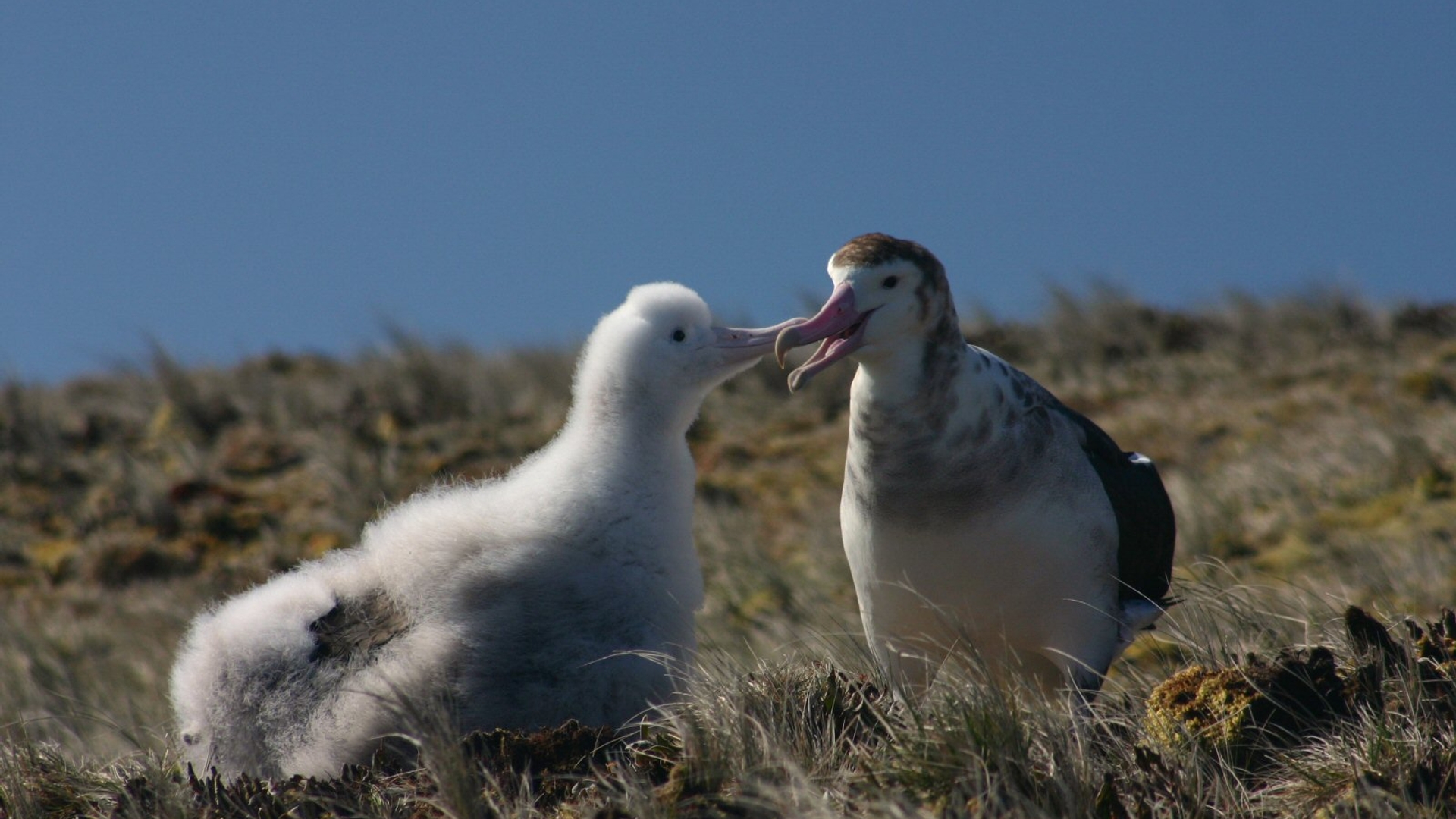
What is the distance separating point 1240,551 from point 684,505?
4235 millimetres

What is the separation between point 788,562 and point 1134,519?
420 cm

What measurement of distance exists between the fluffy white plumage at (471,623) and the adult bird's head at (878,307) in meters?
0.66

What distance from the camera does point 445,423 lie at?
1070cm

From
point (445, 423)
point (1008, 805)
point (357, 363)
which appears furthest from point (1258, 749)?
point (357, 363)

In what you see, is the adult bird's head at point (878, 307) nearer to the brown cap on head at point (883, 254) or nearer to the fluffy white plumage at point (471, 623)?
the brown cap on head at point (883, 254)

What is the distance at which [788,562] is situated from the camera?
7.75 m

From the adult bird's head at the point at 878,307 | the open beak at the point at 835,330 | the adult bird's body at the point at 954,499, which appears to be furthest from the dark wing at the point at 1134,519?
the open beak at the point at 835,330

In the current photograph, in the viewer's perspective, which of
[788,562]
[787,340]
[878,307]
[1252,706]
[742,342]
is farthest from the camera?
[788,562]

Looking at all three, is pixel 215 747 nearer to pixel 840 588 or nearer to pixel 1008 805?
pixel 1008 805

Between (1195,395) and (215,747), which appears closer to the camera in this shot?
(215,747)

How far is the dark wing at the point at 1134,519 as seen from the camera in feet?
11.9

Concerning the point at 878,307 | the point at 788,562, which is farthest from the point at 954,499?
the point at 788,562

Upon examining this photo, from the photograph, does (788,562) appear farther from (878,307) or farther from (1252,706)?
(1252,706)

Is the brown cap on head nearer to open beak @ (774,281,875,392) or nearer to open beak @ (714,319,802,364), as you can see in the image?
open beak @ (774,281,875,392)
